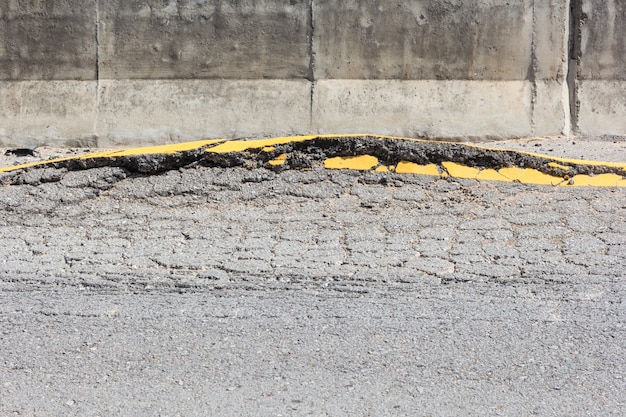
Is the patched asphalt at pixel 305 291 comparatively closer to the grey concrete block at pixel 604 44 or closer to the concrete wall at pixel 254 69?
the concrete wall at pixel 254 69

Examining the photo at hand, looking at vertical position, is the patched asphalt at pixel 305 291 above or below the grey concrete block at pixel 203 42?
below

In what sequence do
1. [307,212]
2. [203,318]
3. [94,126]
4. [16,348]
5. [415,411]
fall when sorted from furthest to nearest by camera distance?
1. [94,126]
2. [307,212]
3. [203,318]
4. [16,348]
5. [415,411]

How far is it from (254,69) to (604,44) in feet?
11.3

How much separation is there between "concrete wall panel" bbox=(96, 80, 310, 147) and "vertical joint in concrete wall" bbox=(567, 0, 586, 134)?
2591 millimetres

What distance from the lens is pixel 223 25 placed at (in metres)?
7.05

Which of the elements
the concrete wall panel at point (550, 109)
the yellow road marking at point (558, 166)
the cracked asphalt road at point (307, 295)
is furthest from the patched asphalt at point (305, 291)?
the concrete wall panel at point (550, 109)

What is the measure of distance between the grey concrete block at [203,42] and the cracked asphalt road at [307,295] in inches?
61.4

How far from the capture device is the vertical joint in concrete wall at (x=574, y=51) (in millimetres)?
7297

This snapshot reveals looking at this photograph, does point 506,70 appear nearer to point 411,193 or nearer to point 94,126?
point 411,193

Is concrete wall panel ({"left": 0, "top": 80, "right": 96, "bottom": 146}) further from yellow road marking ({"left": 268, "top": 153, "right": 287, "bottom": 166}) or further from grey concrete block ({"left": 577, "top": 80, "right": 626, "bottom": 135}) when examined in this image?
grey concrete block ({"left": 577, "top": 80, "right": 626, "bottom": 135})

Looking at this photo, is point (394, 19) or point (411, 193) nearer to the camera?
point (411, 193)

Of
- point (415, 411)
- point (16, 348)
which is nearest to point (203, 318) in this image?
point (16, 348)

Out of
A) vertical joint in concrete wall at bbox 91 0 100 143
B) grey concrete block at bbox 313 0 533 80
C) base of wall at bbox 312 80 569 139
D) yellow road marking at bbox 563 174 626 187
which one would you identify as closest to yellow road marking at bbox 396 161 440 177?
yellow road marking at bbox 563 174 626 187

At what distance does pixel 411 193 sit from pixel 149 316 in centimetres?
254
